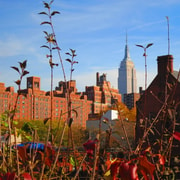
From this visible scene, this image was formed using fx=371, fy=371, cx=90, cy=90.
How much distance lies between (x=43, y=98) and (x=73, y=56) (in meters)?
128

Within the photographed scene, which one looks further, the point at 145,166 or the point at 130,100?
the point at 130,100

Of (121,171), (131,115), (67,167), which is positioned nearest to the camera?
(121,171)

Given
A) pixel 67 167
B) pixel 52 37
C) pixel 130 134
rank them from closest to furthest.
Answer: pixel 52 37
pixel 67 167
pixel 130 134

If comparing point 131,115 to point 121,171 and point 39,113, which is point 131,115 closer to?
point 39,113

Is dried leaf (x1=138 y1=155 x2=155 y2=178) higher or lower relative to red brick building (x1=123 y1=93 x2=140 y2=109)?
lower

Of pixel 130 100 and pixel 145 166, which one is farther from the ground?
pixel 130 100

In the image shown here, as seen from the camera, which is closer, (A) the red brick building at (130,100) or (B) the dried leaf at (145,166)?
(B) the dried leaf at (145,166)

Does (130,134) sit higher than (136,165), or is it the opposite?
(136,165)

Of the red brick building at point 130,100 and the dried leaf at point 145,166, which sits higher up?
the red brick building at point 130,100

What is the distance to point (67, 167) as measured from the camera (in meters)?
3.40

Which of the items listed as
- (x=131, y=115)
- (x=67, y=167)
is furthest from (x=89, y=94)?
(x=67, y=167)

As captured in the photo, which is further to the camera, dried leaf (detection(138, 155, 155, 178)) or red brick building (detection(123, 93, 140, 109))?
red brick building (detection(123, 93, 140, 109))

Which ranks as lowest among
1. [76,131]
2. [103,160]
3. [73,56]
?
[76,131]

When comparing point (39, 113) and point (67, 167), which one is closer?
point (67, 167)
